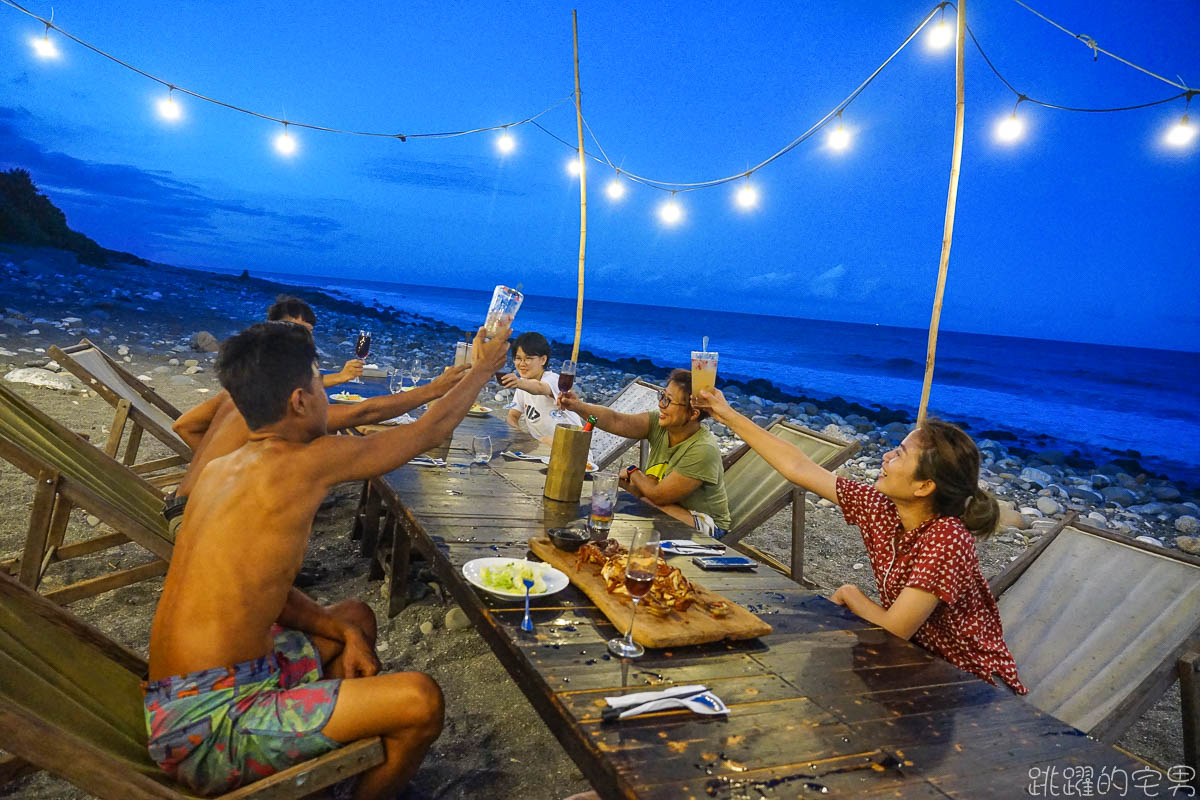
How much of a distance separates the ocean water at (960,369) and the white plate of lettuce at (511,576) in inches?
707

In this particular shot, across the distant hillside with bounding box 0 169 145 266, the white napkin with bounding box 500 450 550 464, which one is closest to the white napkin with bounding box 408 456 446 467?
the white napkin with bounding box 500 450 550 464

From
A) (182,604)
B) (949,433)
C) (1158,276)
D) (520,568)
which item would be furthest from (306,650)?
(1158,276)

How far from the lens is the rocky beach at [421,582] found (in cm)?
262

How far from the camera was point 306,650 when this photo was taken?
204cm

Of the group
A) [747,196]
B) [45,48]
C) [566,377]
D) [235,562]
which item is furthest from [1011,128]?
[45,48]

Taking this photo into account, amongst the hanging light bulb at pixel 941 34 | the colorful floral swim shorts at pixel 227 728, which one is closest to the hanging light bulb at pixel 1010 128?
the hanging light bulb at pixel 941 34

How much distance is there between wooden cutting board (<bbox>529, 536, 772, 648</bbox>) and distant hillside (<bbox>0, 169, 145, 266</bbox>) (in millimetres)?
26020

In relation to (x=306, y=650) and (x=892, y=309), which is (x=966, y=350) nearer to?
(x=892, y=309)

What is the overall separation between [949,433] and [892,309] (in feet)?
164

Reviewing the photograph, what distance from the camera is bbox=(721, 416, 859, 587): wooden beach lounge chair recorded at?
13.1 feet

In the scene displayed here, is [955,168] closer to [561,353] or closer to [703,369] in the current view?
[703,369]

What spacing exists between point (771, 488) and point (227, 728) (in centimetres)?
343

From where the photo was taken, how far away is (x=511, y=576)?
1.96 meters

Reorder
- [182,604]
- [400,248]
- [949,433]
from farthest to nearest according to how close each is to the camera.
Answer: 1. [400,248]
2. [949,433]
3. [182,604]
